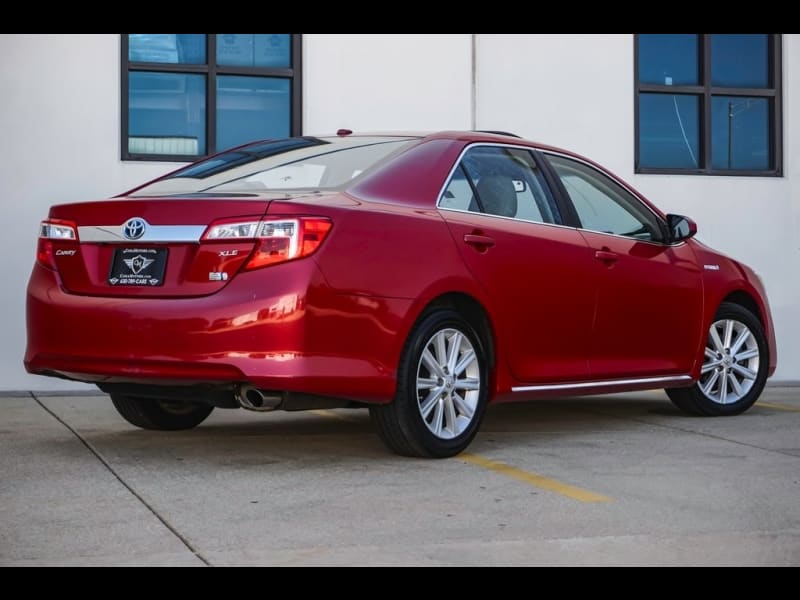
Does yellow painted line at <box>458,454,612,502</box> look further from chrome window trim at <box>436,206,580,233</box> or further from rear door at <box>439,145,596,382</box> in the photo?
chrome window trim at <box>436,206,580,233</box>

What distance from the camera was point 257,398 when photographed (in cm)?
573

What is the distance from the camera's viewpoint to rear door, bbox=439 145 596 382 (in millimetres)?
6473

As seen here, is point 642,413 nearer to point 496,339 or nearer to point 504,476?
point 496,339

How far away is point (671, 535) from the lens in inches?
180

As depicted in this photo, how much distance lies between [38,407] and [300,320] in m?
3.70

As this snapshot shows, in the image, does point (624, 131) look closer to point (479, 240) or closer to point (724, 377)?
point (724, 377)

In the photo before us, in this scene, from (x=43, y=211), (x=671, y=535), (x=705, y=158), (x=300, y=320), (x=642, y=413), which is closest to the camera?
(x=671, y=535)

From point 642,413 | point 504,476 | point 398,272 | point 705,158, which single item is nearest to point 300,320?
point 398,272

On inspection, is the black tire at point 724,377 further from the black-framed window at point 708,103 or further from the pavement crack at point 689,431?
the black-framed window at point 708,103

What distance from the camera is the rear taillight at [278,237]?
18.3 ft

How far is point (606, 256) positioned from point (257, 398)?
7.70 feet

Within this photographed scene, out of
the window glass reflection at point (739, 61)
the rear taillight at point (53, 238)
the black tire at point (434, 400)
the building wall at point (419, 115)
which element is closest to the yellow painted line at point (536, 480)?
the black tire at point (434, 400)

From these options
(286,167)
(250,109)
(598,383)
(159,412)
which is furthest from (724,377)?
(250,109)

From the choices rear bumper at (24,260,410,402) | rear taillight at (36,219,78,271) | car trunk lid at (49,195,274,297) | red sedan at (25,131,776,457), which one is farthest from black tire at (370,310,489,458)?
rear taillight at (36,219,78,271)
